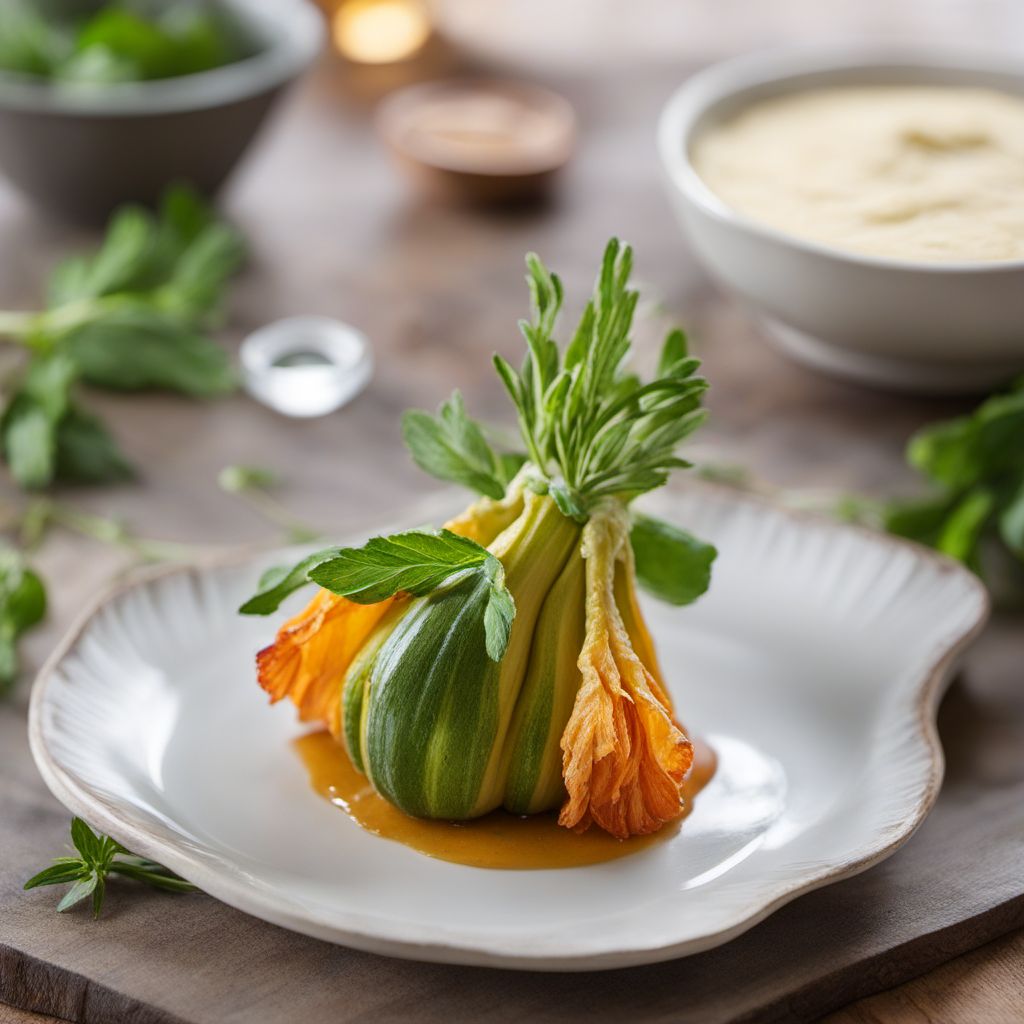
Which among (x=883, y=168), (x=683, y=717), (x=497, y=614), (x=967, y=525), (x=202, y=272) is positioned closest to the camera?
(x=497, y=614)

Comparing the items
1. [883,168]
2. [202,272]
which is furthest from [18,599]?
[883,168]

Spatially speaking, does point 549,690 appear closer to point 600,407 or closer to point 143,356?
point 600,407

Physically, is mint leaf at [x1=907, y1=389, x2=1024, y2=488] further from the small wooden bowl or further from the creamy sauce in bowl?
the small wooden bowl

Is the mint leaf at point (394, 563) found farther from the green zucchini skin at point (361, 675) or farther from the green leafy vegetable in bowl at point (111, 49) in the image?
the green leafy vegetable in bowl at point (111, 49)

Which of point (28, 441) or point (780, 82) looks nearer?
point (28, 441)

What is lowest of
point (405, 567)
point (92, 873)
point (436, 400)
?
point (436, 400)

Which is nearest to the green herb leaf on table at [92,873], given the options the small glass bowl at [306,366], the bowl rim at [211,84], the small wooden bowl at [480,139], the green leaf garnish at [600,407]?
the green leaf garnish at [600,407]

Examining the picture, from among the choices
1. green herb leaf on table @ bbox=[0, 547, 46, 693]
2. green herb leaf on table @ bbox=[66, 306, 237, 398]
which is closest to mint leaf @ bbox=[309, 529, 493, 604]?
green herb leaf on table @ bbox=[0, 547, 46, 693]
